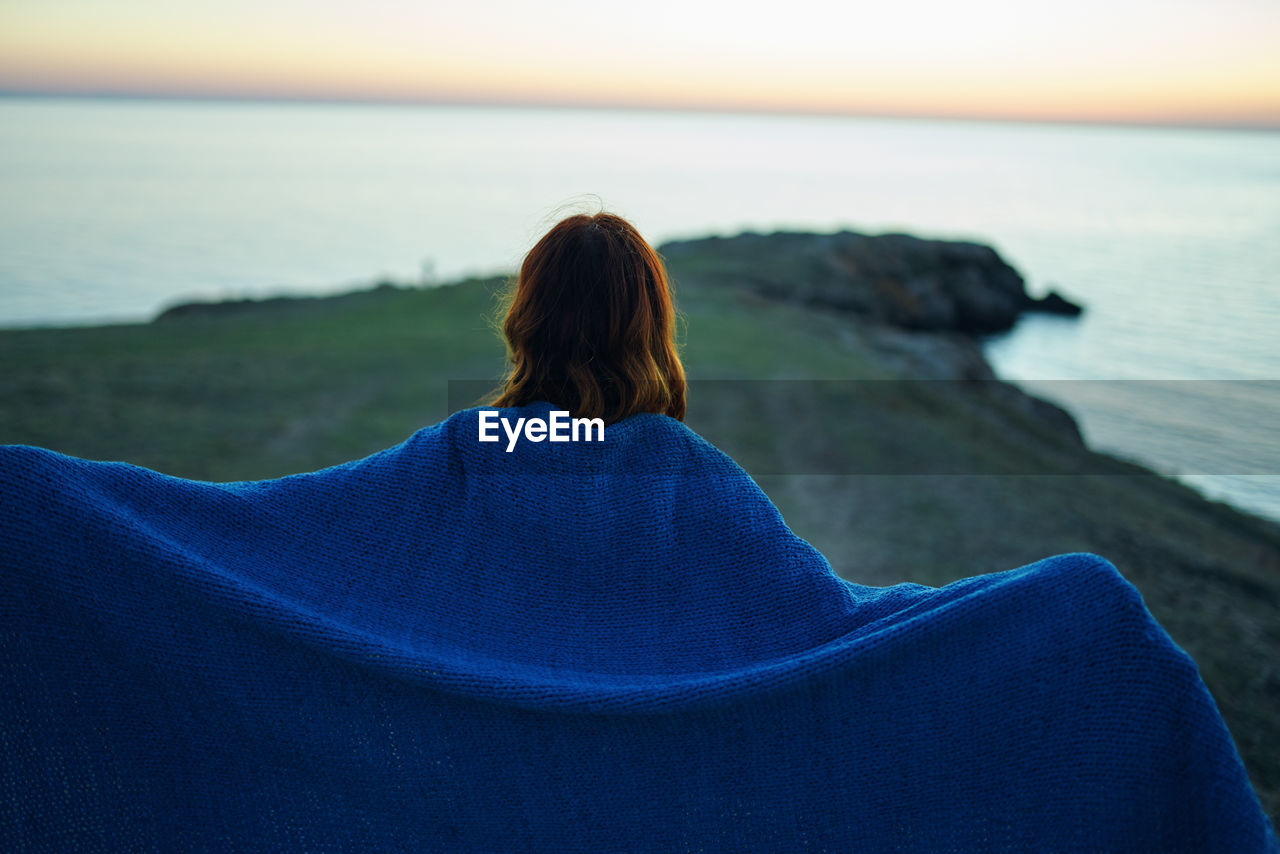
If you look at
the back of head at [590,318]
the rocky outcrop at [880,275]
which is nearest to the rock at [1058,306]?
the rocky outcrop at [880,275]

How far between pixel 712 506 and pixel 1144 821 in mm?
1194

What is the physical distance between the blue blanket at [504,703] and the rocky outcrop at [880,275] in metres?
18.8

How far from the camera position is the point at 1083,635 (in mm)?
1924

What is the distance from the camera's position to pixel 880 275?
26.4 meters

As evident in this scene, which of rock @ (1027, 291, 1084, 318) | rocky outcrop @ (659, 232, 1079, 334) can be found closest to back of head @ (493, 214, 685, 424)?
rocky outcrop @ (659, 232, 1079, 334)

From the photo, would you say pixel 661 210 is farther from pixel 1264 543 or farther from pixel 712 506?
pixel 712 506

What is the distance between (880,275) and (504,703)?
2613cm

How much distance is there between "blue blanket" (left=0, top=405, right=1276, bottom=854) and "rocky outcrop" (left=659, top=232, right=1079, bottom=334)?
61.8 feet

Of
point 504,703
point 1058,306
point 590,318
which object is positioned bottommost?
point 504,703

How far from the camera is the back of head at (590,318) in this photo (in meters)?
2.34

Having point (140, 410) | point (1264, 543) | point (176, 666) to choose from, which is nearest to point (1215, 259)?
point (1264, 543)

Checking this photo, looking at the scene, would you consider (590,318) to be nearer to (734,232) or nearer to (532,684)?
(532,684)

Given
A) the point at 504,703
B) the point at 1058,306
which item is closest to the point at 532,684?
the point at 504,703

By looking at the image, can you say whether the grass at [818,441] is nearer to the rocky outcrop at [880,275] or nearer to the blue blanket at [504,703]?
the blue blanket at [504,703]
